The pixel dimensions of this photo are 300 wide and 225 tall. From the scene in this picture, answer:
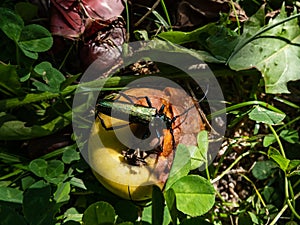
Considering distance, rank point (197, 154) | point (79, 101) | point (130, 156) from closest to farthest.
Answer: point (130, 156), point (197, 154), point (79, 101)

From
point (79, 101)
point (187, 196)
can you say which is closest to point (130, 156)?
point (187, 196)

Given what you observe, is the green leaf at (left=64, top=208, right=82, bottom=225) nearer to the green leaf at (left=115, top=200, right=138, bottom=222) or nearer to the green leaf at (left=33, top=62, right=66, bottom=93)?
the green leaf at (left=115, top=200, right=138, bottom=222)

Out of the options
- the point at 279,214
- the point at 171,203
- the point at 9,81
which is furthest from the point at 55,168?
the point at 279,214

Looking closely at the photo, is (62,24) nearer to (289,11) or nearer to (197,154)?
(197,154)

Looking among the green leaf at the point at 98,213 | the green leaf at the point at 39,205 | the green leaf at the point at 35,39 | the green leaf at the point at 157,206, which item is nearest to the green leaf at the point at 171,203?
the green leaf at the point at 157,206

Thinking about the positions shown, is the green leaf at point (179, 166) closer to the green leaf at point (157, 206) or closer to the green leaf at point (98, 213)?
the green leaf at point (157, 206)

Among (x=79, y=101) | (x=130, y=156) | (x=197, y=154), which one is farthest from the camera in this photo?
(x=79, y=101)
